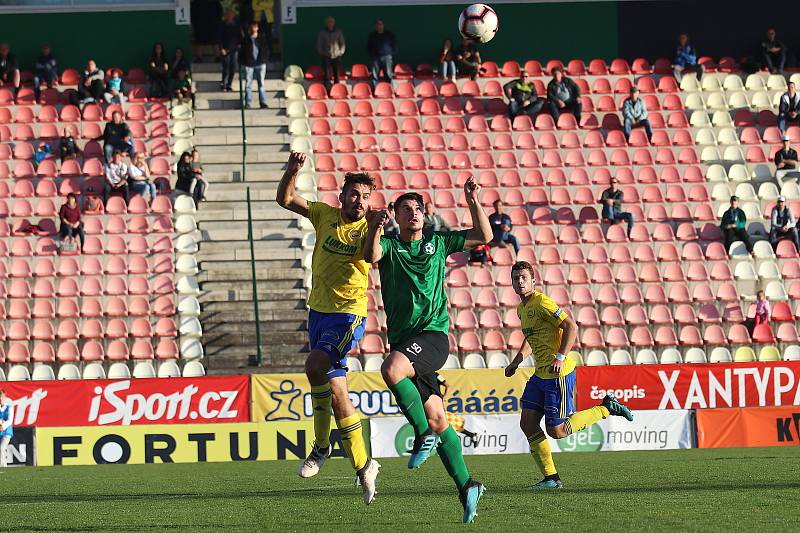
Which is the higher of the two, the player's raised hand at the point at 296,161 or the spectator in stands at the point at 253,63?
the spectator in stands at the point at 253,63

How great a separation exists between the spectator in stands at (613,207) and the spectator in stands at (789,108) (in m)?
5.15

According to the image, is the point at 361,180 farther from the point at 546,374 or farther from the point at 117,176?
the point at 117,176

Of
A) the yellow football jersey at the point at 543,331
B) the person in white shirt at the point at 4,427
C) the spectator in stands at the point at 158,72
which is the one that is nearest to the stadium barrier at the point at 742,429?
the yellow football jersey at the point at 543,331

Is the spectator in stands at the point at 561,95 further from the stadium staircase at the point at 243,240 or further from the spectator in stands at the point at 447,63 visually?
the stadium staircase at the point at 243,240

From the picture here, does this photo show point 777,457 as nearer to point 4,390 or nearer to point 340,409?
point 340,409

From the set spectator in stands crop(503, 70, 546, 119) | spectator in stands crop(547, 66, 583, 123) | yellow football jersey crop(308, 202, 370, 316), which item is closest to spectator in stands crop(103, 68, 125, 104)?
spectator in stands crop(503, 70, 546, 119)

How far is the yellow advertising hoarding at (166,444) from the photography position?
19422 millimetres

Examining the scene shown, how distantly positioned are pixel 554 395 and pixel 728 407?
32.1 feet

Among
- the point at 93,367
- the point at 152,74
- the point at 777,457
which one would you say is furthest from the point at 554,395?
the point at 152,74

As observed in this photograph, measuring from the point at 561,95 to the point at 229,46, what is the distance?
7.59 m

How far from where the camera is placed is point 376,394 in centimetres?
2052

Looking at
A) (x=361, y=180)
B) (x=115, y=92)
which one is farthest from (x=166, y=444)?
(x=361, y=180)

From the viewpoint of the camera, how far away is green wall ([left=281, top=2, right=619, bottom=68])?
3070cm

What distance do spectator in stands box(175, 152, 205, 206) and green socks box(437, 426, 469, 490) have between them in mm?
17980
